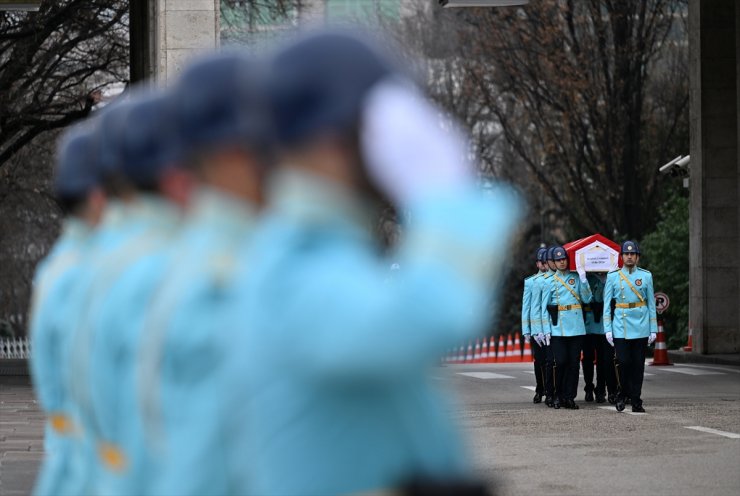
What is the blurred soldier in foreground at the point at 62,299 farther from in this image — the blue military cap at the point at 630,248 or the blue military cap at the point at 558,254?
the blue military cap at the point at 558,254

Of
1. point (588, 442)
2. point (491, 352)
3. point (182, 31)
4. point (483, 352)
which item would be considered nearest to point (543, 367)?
point (588, 442)

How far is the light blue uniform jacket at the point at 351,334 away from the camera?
277 cm

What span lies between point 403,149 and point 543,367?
1806 centimetres

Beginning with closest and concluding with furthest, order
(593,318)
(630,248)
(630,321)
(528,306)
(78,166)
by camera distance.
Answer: (78,166) → (630,321) → (630,248) → (593,318) → (528,306)

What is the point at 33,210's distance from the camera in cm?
4872

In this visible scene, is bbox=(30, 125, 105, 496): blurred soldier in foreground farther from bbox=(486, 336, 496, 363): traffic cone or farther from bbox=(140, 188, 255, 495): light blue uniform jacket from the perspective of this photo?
bbox=(486, 336, 496, 363): traffic cone

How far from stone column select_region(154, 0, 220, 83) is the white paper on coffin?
525cm

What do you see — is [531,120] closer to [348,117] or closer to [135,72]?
[135,72]

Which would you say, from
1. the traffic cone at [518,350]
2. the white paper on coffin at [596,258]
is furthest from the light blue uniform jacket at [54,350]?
the traffic cone at [518,350]

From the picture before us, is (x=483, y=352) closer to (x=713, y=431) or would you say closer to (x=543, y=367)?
(x=543, y=367)

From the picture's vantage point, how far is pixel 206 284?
10.7 feet

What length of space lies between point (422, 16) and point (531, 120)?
34.2 feet

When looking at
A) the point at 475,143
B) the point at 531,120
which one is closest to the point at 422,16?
the point at 475,143

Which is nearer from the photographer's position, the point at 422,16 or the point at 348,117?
the point at 348,117
